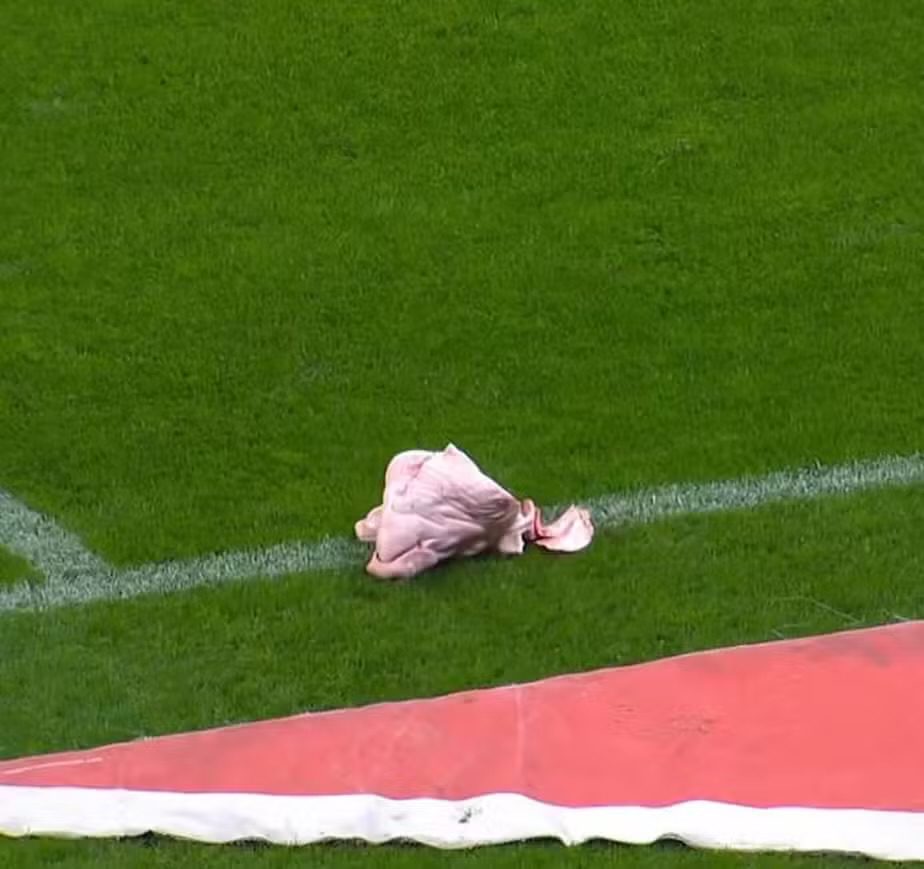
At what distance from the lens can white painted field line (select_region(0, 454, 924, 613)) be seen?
4648 mm

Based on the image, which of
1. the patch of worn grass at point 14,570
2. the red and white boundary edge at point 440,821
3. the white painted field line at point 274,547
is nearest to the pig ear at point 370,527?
the white painted field line at point 274,547

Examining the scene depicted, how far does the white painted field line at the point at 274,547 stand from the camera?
4648 mm

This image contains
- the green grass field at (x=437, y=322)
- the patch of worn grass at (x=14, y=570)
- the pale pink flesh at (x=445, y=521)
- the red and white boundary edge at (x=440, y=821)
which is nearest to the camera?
the red and white boundary edge at (x=440, y=821)

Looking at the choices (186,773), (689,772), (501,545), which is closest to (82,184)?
(501,545)

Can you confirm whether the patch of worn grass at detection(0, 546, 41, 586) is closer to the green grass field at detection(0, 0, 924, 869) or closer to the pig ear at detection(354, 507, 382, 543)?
the green grass field at detection(0, 0, 924, 869)

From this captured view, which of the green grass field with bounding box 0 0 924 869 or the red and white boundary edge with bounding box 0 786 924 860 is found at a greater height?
the green grass field with bounding box 0 0 924 869

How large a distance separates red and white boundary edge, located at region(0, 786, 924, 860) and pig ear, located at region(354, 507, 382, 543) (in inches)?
43.5

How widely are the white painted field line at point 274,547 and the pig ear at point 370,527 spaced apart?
3cm

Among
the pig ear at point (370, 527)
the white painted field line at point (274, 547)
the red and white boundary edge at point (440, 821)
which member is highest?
the pig ear at point (370, 527)

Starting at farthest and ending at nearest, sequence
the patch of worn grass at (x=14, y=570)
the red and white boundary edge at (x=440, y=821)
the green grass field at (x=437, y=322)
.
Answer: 1. the patch of worn grass at (x=14, y=570)
2. the green grass field at (x=437, y=322)
3. the red and white boundary edge at (x=440, y=821)

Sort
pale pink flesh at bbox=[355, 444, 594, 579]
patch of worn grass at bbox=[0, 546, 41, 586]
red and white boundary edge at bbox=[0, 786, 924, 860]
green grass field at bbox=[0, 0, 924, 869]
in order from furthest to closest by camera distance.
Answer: patch of worn grass at bbox=[0, 546, 41, 586] → pale pink flesh at bbox=[355, 444, 594, 579] → green grass field at bbox=[0, 0, 924, 869] → red and white boundary edge at bbox=[0, 786, 924, 860]

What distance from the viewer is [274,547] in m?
4.79

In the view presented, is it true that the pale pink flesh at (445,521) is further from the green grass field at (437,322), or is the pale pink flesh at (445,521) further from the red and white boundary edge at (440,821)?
the red and white boundary edge at (440,821)

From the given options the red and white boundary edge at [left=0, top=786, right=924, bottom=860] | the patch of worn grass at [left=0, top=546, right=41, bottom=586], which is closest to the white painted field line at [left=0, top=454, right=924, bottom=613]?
the patch of worn grass at [left=0, top=546, right=41, bottom=586]
